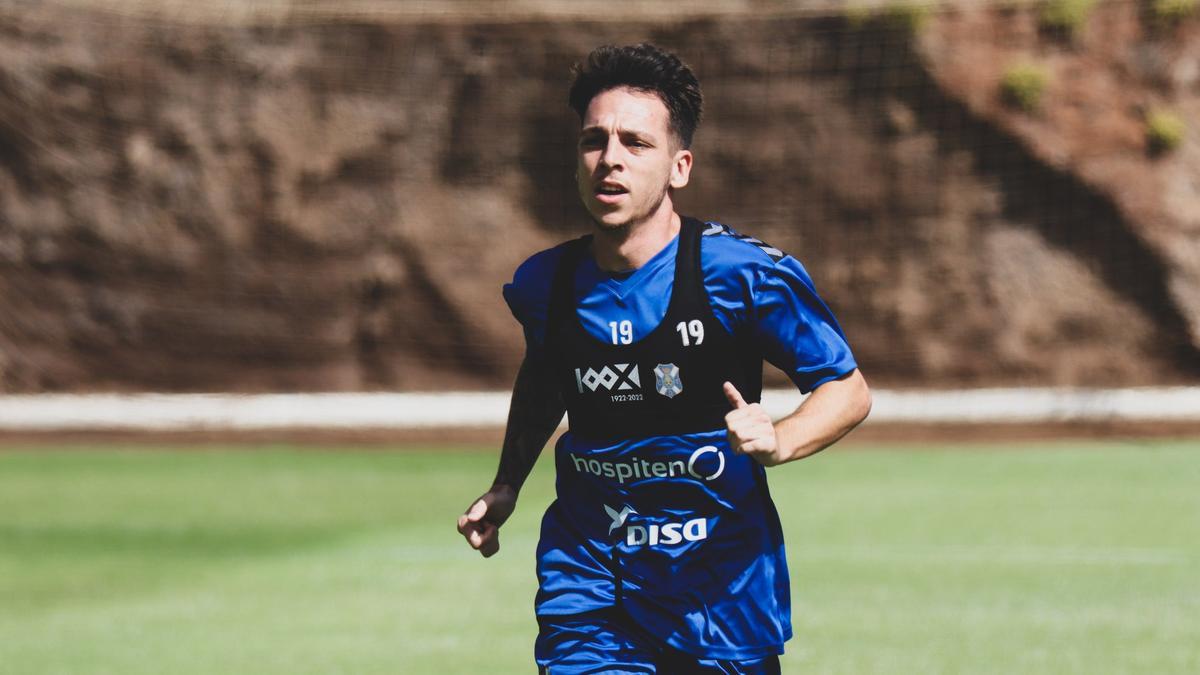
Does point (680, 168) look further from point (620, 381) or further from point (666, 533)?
point (666, 533)

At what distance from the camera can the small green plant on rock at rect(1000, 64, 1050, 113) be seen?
20953 mm

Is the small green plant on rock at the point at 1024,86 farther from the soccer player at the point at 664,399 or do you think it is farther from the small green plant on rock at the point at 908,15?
the soccer player at the point at 664,399

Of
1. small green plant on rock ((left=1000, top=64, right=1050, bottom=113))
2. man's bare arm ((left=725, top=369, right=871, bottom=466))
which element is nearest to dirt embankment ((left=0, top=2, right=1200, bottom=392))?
small green plant on rock ((left=1000, top=64, right=1050, bottom=113))

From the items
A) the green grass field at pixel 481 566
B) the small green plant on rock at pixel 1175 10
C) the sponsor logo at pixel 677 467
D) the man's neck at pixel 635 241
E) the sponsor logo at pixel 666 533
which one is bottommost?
the green grass field at pixel 481 566

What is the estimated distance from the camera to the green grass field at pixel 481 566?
7801 mm

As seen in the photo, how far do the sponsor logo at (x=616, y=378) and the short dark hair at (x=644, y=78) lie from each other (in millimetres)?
613

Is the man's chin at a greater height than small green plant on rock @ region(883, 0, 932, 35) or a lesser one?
lesser

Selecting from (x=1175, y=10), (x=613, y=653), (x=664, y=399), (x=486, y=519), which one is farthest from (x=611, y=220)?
(x=1175, y=10)

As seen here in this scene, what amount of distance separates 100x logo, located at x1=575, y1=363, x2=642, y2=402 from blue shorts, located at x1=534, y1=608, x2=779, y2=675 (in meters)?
0.54

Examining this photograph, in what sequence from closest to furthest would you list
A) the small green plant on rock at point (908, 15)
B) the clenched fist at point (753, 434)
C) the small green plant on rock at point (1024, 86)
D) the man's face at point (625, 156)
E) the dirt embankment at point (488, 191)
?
the clenched fist at point (753, 434)
the man's face at point (625, 156)
the dirt embankment at point (488, 191)
the small green plant on rock at point (1024, 86)
the small green plant on rock at point (908, 15)

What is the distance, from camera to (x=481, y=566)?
10.4 m

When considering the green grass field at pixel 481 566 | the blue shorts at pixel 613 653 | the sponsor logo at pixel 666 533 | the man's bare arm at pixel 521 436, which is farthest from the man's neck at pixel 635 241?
the green grass field at pixel 481 566

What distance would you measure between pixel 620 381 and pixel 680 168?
22.8 inches

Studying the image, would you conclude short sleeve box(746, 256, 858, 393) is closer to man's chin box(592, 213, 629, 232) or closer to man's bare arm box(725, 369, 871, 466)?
man's bare arm box(725, 369, 871, 466)
